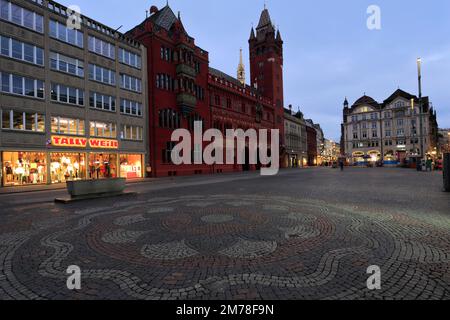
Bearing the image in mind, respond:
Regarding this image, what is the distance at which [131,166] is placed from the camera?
→ 101ft

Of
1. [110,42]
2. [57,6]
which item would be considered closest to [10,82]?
[57,6]

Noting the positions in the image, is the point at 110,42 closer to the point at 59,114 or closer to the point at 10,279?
the point at 59,114

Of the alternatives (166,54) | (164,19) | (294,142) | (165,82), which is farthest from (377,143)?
(164,19)

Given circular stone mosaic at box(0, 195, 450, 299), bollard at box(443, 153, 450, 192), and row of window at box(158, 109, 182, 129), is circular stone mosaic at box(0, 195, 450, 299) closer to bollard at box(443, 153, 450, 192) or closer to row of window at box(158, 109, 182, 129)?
bollard at box(443, 153, 450, 192)

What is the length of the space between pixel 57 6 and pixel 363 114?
90.9 meters

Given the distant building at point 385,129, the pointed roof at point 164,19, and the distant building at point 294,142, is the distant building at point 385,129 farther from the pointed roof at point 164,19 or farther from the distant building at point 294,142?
the pointed roof at point 164,19

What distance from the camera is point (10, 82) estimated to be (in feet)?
68.5

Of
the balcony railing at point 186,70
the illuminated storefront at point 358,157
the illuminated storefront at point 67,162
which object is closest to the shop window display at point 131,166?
the illuminated storefront at point 67,162

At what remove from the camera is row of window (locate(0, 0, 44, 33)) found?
822 inches

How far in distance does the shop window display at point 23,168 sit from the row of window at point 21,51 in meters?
8.48

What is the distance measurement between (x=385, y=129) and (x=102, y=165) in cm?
8826

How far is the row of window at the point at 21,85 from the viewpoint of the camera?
20625 millimetres

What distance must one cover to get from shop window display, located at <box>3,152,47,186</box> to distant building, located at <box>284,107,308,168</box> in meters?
59.0
